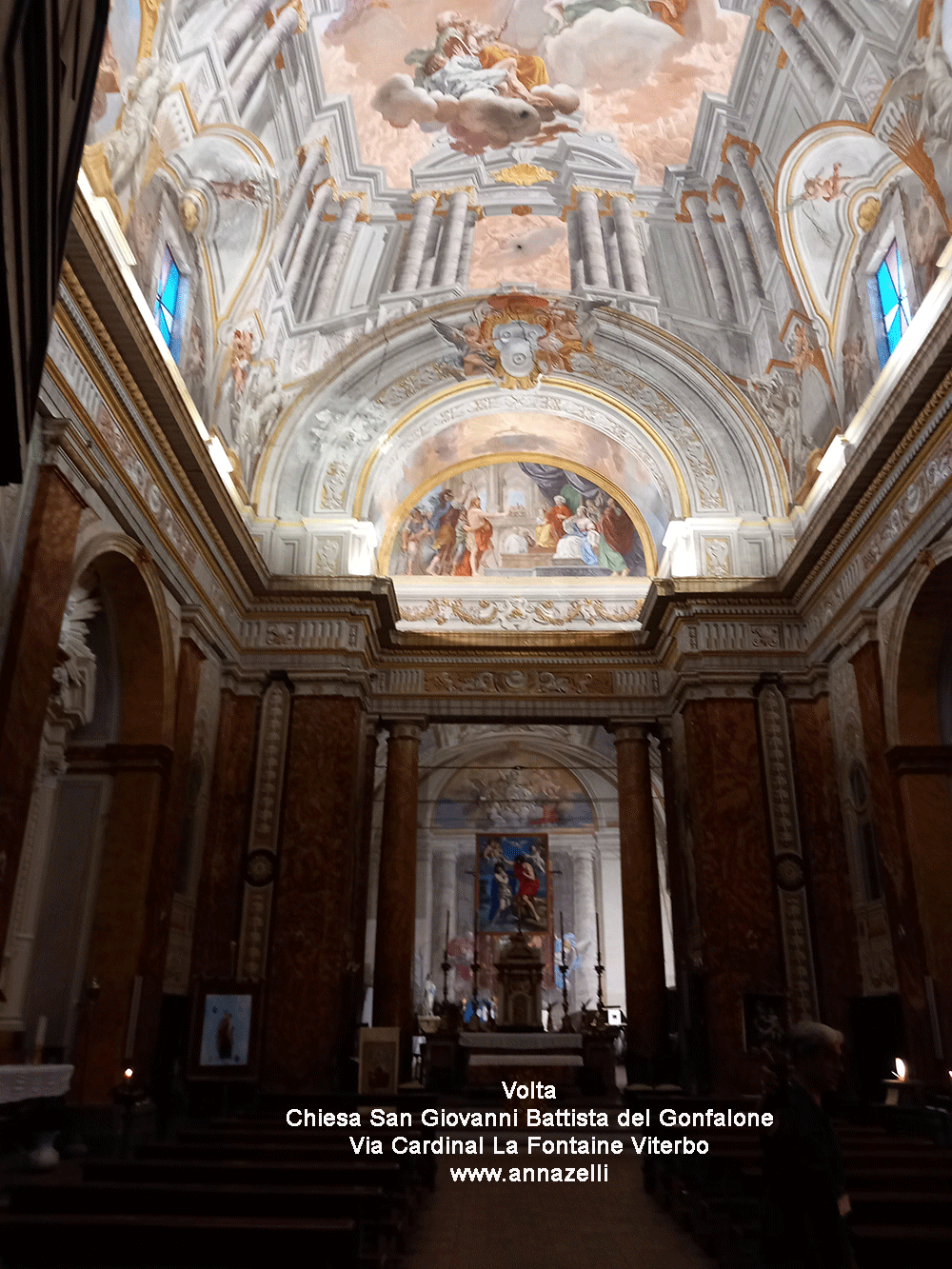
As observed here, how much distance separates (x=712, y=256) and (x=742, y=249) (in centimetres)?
57

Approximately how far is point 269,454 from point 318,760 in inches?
219

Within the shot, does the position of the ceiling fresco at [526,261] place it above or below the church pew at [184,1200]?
above

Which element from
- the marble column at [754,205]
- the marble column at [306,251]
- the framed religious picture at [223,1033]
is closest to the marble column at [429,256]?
the marble column at [306,251]

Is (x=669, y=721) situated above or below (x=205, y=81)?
below

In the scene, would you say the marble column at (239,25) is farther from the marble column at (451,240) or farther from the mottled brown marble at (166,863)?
the mottled brown marble at (166,863)

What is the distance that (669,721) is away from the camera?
56.5 ft

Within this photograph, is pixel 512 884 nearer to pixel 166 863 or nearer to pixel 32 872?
pixel 166 863

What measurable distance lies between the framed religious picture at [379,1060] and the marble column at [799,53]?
42.5 ft

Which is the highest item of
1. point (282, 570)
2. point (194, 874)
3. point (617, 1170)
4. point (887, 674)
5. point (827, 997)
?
point (282, 570)

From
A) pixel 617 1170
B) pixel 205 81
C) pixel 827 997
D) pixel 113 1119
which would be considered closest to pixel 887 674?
pixel 827 997

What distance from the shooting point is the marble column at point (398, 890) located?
15.2 meters

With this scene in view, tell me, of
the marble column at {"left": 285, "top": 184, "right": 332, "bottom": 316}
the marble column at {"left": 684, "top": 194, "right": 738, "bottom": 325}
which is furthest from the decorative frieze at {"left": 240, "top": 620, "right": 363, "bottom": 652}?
the marble column at {"left": 684, "top": 194, "right": 738, "bottom": 325}

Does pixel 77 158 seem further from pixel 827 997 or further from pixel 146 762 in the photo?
pixel 827 997

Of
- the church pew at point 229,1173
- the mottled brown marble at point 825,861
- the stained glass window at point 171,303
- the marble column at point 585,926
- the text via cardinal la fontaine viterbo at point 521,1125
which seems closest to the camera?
the church pew at point 229,1173
